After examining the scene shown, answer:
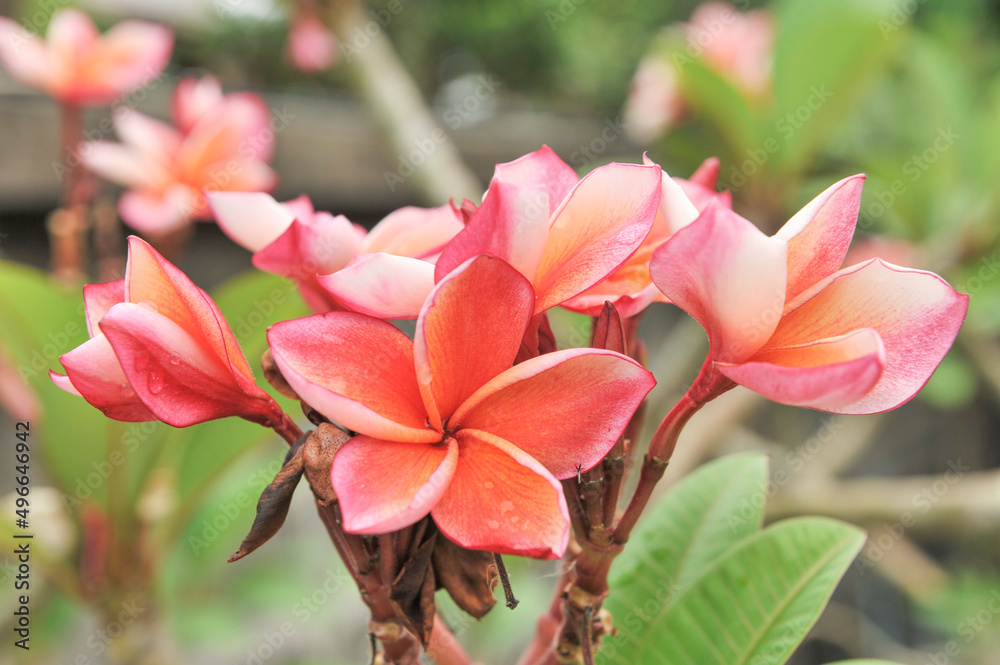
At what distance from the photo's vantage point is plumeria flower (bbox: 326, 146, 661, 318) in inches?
11.7

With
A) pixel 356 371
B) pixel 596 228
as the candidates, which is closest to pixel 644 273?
pixel 596 228

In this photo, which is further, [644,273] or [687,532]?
[687,532]

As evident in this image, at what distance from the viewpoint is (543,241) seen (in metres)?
0.31

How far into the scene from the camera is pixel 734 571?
44 centimetres

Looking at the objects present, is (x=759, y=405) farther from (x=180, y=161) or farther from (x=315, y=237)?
(x=315, y=237)

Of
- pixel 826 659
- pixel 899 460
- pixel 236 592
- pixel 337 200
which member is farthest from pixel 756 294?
pixel 899 460

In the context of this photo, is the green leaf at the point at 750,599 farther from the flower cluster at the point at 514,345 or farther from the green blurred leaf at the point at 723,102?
the green blurred leaf at the point at 723,102

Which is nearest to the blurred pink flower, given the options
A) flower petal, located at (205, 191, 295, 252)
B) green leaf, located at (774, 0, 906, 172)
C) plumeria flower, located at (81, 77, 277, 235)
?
plumeria flower, located at (81, 77, 277, 235)

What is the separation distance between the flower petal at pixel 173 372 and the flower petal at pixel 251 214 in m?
0.09

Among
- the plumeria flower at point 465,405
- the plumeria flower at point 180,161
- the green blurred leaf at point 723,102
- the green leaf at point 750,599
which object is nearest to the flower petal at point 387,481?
the plumeria flower at point 465,405

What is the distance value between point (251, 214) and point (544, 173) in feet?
0.53

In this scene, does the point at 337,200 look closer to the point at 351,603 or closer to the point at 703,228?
the point at 351,603

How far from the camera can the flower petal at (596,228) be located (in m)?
0.31

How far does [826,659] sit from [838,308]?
3.18 m
